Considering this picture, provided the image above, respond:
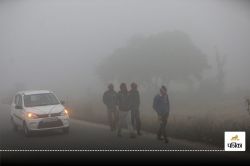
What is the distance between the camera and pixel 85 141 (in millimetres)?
14742

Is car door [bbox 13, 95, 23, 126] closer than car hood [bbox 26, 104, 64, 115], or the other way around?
car hood [bbox 26, 104, 64, 115]

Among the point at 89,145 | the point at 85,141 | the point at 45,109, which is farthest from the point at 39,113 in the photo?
the point at 89,145

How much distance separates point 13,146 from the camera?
558 inches

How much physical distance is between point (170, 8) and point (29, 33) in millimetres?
36937

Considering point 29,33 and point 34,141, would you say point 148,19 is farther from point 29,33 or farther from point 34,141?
point 34,141

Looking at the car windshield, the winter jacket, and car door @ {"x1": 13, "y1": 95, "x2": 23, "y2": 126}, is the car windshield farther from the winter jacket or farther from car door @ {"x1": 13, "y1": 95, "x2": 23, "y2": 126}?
the winter jacket

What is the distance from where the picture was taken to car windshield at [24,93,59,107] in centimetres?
1762

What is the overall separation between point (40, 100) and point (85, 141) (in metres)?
4.04

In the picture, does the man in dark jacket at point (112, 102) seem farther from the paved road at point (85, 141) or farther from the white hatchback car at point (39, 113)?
the white hatchback car at point (39, 113)

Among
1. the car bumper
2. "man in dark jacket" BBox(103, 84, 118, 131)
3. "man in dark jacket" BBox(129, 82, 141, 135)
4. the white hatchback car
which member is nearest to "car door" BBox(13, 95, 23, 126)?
the white hatchback car

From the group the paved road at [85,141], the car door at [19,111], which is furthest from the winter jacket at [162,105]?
the car door at [19,111]

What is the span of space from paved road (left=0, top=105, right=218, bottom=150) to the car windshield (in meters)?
1.06

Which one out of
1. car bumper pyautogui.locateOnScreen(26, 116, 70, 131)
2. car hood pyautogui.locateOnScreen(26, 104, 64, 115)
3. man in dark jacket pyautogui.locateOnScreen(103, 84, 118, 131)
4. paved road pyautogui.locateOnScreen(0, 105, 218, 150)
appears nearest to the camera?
paved road pyautogui.locateOnScreen(0, 105, 218, 150)

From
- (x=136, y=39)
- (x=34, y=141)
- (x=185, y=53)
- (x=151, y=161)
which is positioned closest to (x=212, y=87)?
(x=185, y=53)
